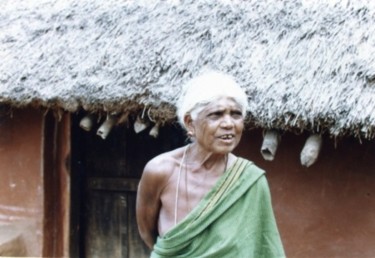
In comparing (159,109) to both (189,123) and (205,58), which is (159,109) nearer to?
(205,58)

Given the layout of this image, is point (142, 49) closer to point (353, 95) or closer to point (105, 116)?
point (105, 116)

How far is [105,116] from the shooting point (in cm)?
502

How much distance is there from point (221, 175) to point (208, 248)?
0.32m

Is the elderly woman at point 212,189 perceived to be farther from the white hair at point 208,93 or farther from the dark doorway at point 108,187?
the dark doorway at point 108,187

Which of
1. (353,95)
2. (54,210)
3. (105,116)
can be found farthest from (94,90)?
(353,95)

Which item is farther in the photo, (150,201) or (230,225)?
(150,201)

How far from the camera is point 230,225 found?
2717 mm

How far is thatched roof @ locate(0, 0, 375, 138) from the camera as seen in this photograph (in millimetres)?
4207

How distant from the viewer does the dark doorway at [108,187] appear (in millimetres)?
5484

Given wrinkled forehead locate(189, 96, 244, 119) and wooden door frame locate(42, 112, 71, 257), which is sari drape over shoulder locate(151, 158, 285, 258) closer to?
wrinkled forehead locate(189, 96, 244, 119)

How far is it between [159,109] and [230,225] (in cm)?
188

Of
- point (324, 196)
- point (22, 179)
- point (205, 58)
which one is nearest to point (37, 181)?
point (22, 179)

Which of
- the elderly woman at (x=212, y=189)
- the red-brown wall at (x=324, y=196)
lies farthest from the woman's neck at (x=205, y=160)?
the red-brown wall at (x=324, y=196)

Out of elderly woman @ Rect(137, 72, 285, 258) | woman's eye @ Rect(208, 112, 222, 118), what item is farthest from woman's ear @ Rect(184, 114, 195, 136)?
woman's eye @ Rect(208, 112, 222, 118)
